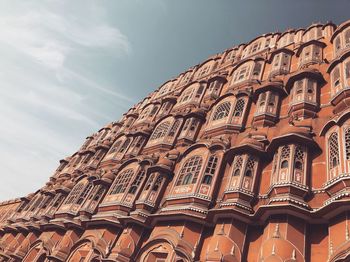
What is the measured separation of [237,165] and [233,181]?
3.19 feet

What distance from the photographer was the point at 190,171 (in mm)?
16281

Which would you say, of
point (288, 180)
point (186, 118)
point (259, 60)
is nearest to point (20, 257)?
point (186, 118)

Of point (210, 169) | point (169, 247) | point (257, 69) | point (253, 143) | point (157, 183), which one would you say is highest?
point (257, 69)

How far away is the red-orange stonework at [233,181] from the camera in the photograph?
11.2m

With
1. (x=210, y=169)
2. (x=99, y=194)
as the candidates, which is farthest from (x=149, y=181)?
(x=99, y=194)

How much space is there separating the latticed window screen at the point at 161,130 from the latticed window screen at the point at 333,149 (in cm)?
1268

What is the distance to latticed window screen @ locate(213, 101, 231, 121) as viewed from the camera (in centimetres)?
1969

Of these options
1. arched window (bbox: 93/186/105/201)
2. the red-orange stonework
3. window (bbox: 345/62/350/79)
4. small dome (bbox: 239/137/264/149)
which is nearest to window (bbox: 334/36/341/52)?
the red-orange stonework

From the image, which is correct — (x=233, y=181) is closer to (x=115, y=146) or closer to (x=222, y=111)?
(x=222, y=111)

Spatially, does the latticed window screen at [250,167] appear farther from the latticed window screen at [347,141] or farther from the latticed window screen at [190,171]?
the latticed window screen at [347,141]

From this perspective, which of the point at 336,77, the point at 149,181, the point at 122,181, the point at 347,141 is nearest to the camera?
the point at 347,141

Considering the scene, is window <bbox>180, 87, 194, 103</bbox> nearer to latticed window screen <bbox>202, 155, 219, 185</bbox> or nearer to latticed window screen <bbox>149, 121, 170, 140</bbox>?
Answer: latticed window screen <bbox>149, 121, 170, 140</bbox>

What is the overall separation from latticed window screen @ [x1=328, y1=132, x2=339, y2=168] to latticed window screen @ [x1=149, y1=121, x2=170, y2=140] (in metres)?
12.7

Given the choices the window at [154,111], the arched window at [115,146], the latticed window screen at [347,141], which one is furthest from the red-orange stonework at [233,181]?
the window at [154,111]
